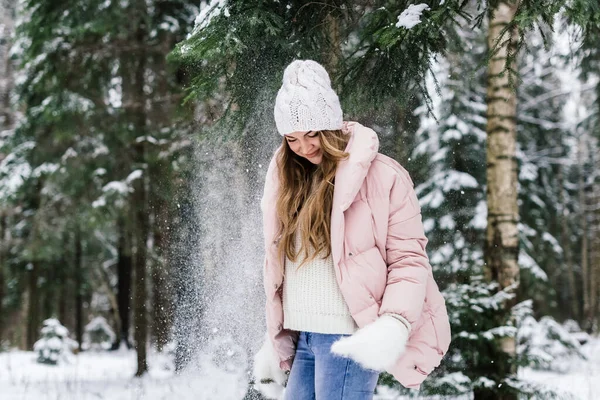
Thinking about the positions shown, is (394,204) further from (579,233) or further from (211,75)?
(579,233)

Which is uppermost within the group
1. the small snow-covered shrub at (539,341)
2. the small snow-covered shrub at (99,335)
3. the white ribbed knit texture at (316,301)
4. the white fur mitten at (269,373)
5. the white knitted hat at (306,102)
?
the white knitted hat at (306,102)

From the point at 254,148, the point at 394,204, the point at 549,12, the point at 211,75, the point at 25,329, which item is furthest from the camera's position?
the point at 25,329

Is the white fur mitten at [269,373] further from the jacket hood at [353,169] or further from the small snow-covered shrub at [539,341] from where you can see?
the small snow-covered shrub at [539,341]

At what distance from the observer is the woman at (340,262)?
230 cm

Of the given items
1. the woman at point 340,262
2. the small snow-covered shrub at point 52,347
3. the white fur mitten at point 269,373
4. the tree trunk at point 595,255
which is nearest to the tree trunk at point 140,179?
the small snow-covered shrub at point 52,347

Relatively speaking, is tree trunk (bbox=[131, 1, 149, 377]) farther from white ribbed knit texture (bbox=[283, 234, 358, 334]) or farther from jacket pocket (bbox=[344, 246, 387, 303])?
jacket pocket (bbox=[344, 246, 387, 303])

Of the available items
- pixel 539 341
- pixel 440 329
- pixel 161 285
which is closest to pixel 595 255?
pixel 539 341

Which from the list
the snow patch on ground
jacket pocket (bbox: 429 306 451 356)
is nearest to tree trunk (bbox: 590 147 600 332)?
the snow patch on ground

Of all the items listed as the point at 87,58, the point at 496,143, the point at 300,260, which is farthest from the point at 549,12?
the point at 87,58

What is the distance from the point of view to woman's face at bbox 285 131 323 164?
8.38ft

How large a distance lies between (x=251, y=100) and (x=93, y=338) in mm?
18272

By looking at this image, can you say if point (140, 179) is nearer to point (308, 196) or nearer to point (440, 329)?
point (308, 196)

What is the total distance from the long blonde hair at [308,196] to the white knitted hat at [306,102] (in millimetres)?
65

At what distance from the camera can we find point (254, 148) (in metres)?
5.49
